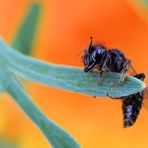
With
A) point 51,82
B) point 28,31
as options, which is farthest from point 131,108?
point 28,31

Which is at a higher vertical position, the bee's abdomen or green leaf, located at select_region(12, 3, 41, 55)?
green leaf, located at select_region(12, 3, 41, 55)

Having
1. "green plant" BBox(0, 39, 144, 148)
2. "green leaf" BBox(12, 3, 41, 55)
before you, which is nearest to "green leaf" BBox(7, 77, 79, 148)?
"green plant" BBox(0, 39, 144, 148)

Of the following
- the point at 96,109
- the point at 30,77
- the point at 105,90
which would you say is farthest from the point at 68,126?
the point at 105,90

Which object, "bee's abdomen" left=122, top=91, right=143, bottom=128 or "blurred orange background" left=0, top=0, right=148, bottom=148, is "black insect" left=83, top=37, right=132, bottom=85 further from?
"blurred orange background" left=0, top=0, right=148, bottom=148

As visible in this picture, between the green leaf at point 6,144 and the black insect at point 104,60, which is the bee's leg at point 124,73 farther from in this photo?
the green leaf at point 6,144

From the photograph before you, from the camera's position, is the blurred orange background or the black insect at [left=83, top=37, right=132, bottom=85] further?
the blurred orange background

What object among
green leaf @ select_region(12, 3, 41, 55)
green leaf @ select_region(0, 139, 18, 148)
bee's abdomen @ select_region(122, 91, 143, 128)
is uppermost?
green leaf @ select_region(12, 3, 41, 55)
